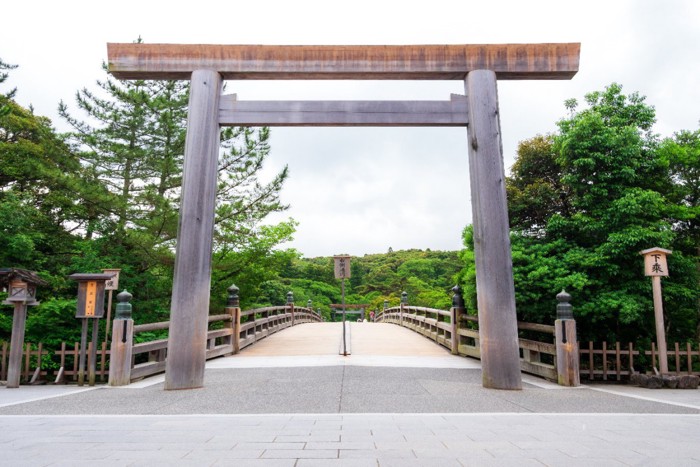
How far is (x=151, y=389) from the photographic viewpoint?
5637 mm

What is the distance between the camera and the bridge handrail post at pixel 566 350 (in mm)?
6098

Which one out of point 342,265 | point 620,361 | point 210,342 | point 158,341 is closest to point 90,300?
point 158,341

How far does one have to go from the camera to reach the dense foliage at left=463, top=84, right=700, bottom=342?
7176mm

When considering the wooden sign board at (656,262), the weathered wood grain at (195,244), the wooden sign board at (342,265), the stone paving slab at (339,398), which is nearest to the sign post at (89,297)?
the stone paving slab at (339,398)

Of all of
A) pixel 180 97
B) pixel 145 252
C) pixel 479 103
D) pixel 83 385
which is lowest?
pixel 83 385

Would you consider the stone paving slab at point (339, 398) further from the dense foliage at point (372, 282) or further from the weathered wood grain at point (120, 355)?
the dense foliage at point (372, 282)

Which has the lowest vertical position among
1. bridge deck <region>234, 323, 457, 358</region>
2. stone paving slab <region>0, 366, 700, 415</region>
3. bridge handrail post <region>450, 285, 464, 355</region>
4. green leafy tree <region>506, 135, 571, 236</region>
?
bridge deck <region>234, 323, 457, 358</region>

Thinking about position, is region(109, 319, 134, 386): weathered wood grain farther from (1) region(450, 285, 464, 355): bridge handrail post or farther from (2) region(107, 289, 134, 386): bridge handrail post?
(1) region(450, 285, 464, 355): bridge handrail post

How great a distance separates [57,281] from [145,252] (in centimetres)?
232

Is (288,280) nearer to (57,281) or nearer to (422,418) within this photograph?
(57,281)

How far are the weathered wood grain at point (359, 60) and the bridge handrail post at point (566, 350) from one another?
144 inches

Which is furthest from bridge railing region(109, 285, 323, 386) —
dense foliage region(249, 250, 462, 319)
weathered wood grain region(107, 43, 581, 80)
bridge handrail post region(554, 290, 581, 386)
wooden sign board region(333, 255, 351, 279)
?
dense foliage region(249, 250, 462, 319)

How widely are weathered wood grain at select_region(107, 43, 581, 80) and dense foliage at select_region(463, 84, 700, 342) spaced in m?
2.29

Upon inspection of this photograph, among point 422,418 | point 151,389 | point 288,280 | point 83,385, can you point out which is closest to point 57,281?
point 83,385
